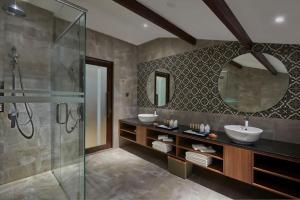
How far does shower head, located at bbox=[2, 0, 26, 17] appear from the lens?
227 centimetres

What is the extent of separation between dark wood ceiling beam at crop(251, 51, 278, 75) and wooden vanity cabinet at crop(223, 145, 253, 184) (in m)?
1.21

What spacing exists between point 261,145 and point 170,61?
231cm

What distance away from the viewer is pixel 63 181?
8.05ft

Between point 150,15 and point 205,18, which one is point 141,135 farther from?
point 205,18

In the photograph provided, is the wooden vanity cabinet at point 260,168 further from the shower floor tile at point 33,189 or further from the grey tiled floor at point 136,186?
the shower floor tile at point 33,189

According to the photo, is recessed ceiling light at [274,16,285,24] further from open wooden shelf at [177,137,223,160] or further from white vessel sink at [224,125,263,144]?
open wooden shelf at [177,137,223,160]

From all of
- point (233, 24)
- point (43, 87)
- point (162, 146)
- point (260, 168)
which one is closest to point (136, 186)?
point (162, 146)

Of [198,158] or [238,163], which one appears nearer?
[238,163]

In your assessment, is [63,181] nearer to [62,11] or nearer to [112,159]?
[112,159]

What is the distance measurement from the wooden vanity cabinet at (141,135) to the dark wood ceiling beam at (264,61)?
7.18 ft

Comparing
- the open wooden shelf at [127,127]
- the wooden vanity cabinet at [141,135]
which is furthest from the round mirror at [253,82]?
the open wooden shelf at [127,127]

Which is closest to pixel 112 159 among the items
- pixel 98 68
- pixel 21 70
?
pixel 98 68

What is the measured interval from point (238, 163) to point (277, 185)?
43 cm

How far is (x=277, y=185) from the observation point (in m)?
1.96
